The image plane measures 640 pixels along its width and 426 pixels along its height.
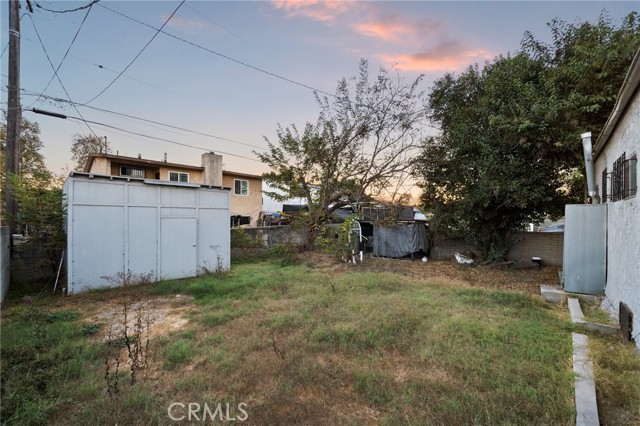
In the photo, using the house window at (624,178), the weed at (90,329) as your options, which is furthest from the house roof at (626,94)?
the weed at (90,329)

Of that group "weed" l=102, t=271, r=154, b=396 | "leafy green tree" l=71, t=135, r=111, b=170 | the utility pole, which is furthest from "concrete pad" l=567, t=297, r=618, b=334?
"leafy green tree" l=71, t=135, r=111, b=170

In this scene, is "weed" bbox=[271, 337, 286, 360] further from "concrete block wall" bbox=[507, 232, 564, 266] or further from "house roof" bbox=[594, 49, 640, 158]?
"concrete block wall" bbox=[507, 232, 564, 266]

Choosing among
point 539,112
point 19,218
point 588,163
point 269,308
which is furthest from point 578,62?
point 19,218

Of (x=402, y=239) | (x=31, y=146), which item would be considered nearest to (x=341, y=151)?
(x=402, y=239)

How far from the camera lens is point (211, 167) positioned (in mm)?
16281

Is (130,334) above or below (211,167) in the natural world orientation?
below

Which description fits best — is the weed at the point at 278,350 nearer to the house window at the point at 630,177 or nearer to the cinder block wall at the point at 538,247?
the house window at the point at 630,177

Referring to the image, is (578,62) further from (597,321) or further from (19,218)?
(19,218)

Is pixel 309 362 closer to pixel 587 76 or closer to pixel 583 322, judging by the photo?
pixel 583 322

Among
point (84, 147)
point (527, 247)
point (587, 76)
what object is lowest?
point (527, 247)

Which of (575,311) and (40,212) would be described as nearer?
(575,311)

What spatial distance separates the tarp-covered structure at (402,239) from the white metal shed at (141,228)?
7122 mm

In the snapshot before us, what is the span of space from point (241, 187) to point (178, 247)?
11.2 metres

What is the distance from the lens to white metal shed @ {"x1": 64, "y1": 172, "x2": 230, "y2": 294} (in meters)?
6.26
